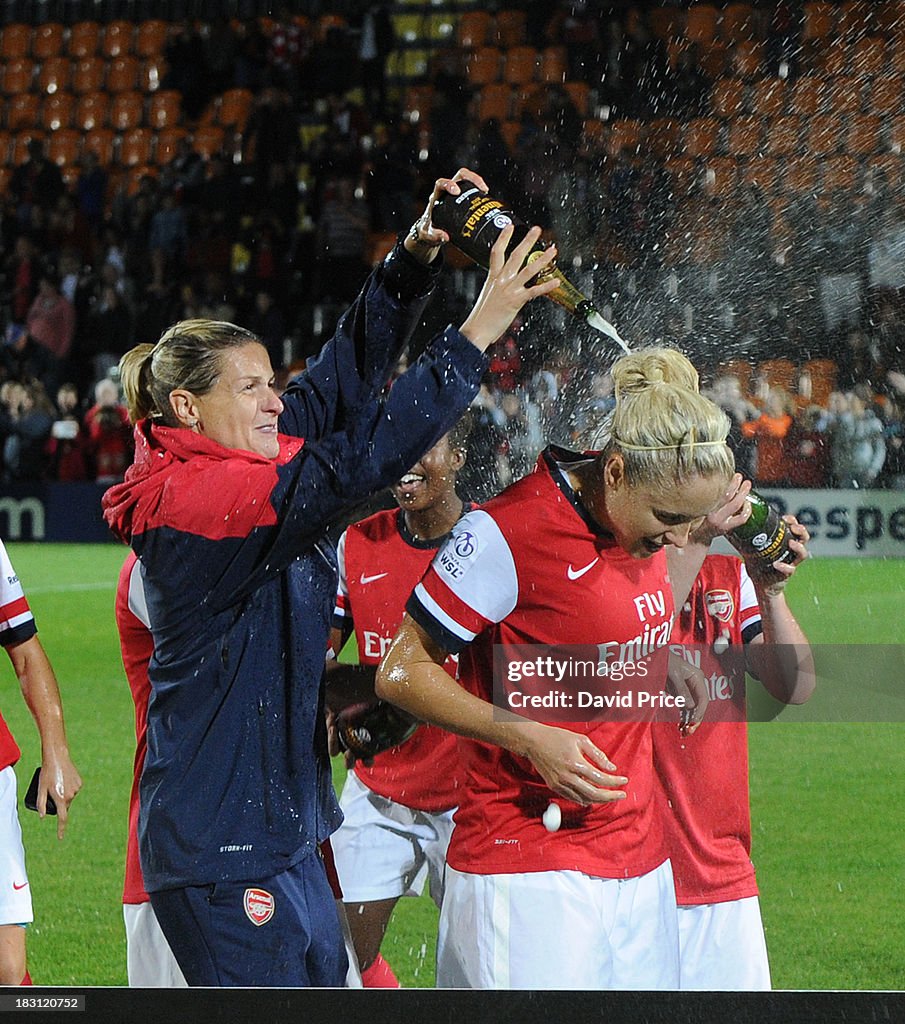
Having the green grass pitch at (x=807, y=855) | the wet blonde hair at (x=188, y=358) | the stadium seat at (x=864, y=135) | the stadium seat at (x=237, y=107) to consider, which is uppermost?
the stadium seat at (x=237, y=107)

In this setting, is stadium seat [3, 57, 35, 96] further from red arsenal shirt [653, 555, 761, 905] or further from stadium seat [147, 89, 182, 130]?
red arsenal shirt [653, 555, 761, 905]

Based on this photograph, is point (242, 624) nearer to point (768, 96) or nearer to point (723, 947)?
point (723, 947)

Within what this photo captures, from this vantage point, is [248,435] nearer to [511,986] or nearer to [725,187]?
[511,986]

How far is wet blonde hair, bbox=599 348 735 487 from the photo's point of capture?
1.79m

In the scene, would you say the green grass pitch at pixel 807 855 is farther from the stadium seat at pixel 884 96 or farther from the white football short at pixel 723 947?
the stadium seat at pixel 884 96

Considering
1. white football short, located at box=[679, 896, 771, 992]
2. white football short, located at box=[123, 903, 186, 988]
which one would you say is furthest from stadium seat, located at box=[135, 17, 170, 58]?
white football short, located at box=[679, 896, 771, 992]

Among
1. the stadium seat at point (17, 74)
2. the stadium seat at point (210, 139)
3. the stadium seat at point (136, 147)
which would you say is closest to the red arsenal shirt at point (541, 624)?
the stadium seat at point (17, 74)

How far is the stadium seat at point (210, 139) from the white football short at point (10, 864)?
2.55m

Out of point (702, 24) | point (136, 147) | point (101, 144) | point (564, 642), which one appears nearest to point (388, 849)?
point (564, 642)

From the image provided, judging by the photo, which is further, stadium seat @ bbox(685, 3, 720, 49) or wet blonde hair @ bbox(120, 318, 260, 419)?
stadium seat @ bbox(685, 3, 720, 49)

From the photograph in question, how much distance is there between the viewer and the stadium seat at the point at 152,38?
314cm

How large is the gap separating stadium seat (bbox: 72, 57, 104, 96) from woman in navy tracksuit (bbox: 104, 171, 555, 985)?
2361mm

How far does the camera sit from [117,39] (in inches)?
115

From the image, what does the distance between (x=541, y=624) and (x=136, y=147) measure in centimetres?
515
